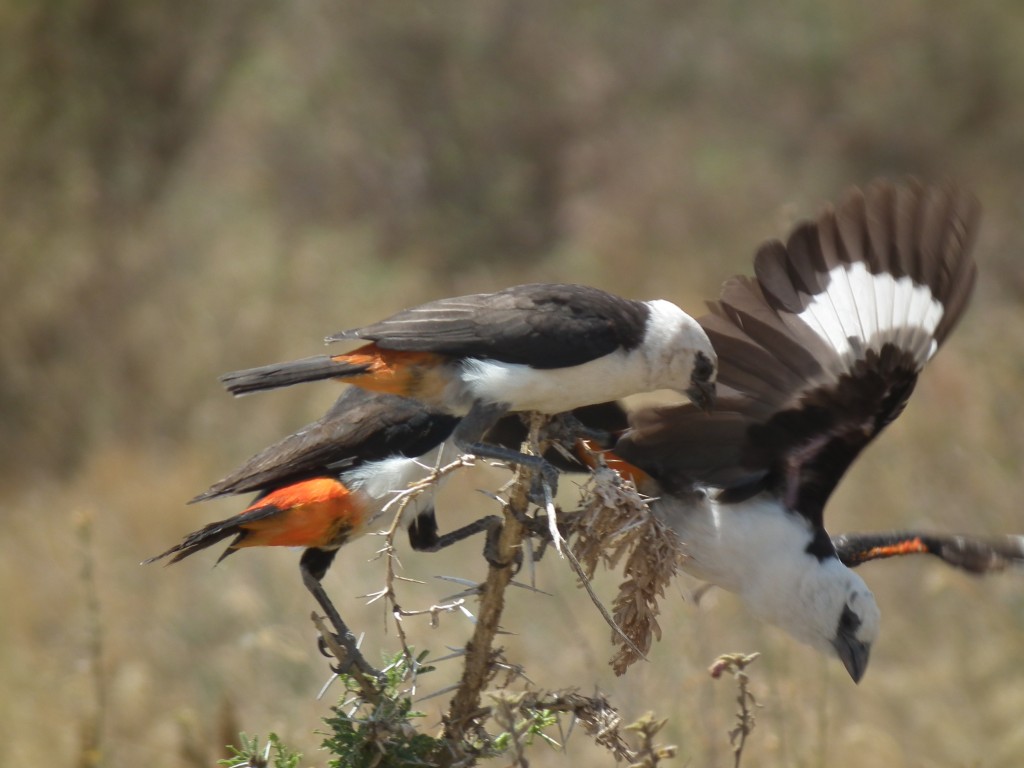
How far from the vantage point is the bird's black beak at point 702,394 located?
10.3 ft

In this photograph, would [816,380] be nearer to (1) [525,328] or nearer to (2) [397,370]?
(1) [525,328]

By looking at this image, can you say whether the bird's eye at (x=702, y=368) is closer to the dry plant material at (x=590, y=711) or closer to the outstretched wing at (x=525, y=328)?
the outstretched wing at (x=525, y=328)

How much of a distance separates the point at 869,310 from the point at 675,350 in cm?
80

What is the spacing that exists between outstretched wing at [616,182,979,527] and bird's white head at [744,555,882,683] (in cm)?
37

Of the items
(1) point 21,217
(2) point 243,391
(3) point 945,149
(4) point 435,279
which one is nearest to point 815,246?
(2) point 243,391

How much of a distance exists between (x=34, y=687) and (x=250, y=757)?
425 cm

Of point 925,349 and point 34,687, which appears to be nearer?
point 925,349

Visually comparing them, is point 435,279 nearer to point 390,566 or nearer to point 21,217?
point 21,217

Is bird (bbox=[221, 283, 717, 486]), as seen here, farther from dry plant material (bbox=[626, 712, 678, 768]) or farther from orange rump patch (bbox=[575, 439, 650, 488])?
dry plant material (bbox=[626, 712, 678, 768])

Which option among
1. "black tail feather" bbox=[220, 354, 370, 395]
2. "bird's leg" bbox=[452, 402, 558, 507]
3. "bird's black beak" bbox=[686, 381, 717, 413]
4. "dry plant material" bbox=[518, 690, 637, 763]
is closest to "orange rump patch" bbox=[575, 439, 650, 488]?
"bird's black beak" bbox=[686, 381, 717, 413]

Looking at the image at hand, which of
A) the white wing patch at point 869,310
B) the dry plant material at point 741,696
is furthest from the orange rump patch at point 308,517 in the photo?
the white wing patch at point 869,310

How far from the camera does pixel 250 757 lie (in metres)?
2.25

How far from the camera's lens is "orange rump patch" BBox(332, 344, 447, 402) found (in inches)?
118

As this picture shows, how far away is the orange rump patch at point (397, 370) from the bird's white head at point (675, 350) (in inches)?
20.8
